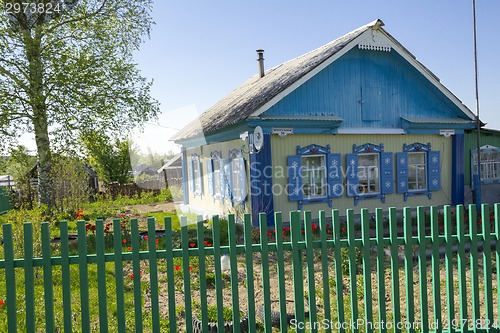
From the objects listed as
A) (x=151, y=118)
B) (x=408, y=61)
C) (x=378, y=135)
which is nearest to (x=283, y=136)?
(x=378, y=135)

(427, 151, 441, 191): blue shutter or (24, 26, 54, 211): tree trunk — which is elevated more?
(24, 26, 54, 211): tree trunk

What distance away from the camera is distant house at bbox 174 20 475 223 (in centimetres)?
1115

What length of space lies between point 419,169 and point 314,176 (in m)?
3.77

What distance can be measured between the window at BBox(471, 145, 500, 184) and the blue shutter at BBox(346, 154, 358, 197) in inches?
207

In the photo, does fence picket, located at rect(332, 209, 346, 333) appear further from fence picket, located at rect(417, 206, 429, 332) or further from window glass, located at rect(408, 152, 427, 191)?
window glass, located at rect(408, 152, 427, 191)

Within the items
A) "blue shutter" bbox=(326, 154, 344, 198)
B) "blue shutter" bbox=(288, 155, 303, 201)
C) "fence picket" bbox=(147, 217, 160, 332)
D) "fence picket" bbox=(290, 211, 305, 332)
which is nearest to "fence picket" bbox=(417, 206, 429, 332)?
"fence picket" bbox=(290, 211, 305, 332)

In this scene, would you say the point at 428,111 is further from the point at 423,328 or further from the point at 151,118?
the point at 423,328

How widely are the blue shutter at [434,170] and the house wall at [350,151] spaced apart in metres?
0.23

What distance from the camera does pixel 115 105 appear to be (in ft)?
45.9

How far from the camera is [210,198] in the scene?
14.6 meters

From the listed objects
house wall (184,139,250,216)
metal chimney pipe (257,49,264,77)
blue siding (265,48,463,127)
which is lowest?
house wall (184,139,250,216)

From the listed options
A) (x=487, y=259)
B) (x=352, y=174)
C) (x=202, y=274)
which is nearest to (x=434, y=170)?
(x=352, y=174)

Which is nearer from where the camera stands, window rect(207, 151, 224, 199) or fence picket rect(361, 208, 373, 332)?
fence picket rect(361, 208, 373, 332)

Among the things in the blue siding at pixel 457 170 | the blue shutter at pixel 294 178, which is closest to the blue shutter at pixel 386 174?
the blue siding at pixel 457 170
